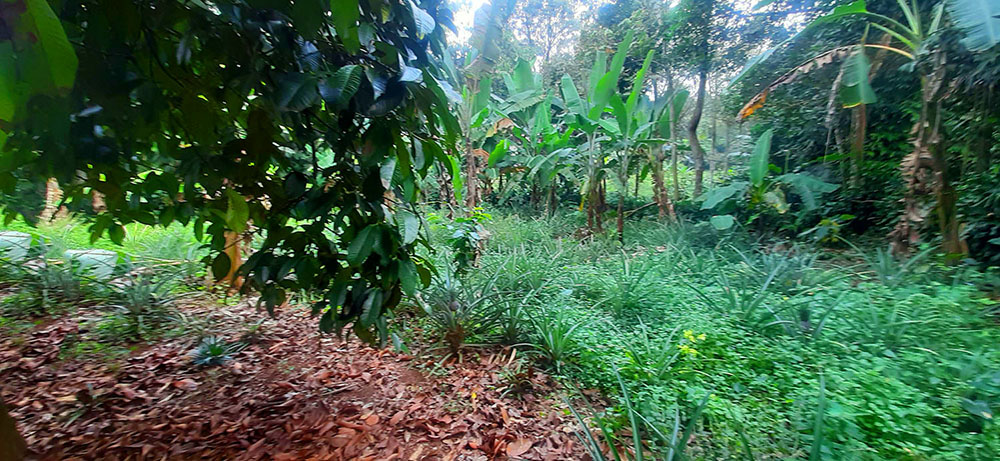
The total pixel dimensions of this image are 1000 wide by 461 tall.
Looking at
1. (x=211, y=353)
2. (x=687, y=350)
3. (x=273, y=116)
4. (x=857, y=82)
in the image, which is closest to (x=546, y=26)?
(x=857, y=82)

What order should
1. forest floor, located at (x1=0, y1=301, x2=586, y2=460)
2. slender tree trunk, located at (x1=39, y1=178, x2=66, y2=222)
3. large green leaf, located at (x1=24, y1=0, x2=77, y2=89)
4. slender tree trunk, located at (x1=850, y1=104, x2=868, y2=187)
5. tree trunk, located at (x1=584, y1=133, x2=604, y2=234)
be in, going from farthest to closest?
tree trunk, located at (x1=584, y1=133, x2=604, y2=234) → slender tree trunk, located at (x1=850, y1=104, x2=868, y2=187) → slender tree trunk, located at (x1=39, y1=178, x2=66, y2=222) → forest floor, located at (x1=0, y1=301, x2=586, y2=460) → large green leaf, located at (x1=24, y1=0, x2=77, y2=89)

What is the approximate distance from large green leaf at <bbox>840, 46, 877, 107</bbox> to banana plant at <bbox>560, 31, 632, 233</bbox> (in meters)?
2.24

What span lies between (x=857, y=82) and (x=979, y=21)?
0.74 meters

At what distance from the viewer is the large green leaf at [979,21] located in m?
2.35

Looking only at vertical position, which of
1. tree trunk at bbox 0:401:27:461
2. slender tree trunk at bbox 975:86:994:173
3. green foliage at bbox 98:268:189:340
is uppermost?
slender tree trunk at bbox 975:86:994:173

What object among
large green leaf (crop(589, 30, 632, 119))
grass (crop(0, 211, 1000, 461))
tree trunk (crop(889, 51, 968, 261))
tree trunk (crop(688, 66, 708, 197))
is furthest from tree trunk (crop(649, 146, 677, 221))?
tree trunk (crop(889, 51, 968, 261))

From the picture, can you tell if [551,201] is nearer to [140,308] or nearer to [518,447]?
[518,447]

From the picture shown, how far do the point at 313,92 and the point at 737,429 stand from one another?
1915 millimetres

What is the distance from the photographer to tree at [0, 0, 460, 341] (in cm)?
91

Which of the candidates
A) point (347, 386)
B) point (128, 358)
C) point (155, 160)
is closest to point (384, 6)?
point (155, 160)

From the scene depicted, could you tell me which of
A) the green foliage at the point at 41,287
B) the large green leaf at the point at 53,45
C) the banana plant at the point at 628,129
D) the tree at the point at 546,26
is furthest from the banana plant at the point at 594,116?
the green foliage at the point at 41,287

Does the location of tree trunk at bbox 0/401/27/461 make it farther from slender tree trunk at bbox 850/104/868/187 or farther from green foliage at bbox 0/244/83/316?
slender tree trunk at bbox 850/104/868/187

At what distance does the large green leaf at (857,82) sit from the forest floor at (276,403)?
3554 mm

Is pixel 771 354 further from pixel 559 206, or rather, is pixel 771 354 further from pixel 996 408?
pixel 559 206
